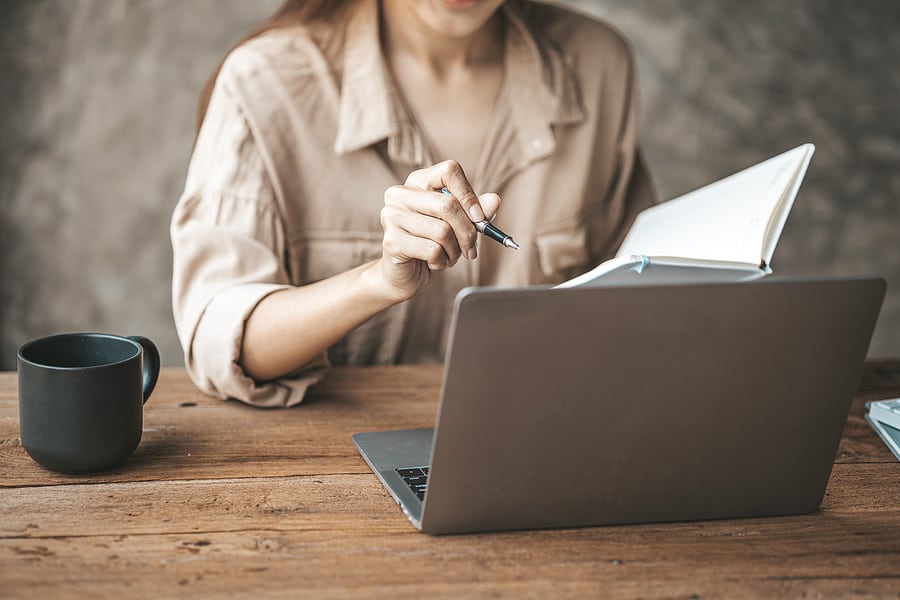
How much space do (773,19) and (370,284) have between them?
214cm

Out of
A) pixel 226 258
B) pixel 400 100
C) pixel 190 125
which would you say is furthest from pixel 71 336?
pixel 190 125

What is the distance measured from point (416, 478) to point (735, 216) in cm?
46

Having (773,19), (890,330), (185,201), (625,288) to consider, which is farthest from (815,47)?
(625,288)

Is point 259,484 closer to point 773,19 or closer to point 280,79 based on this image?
point 280,79

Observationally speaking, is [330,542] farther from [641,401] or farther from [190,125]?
[190,125]

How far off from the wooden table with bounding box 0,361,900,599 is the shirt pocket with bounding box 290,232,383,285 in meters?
0.49

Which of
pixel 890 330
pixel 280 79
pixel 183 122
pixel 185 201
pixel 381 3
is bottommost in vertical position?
pixel 890 330

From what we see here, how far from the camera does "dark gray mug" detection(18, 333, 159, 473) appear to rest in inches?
33.8

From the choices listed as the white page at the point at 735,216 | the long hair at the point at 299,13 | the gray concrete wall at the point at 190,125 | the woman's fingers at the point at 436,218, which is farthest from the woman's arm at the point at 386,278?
the gray concrete wall at the point at 190,125

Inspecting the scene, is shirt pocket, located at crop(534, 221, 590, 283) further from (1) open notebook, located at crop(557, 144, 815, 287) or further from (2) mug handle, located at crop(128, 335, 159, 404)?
(2) mug handle, located at crop(128, 335, 159, 404)

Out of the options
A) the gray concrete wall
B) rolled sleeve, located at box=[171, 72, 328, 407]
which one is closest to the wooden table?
rolled sleeve, located at box=[171, 72, 328, 407]

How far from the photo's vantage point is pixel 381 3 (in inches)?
60.3

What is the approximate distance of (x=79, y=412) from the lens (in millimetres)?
870

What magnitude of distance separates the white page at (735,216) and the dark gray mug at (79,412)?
615 millimetres
